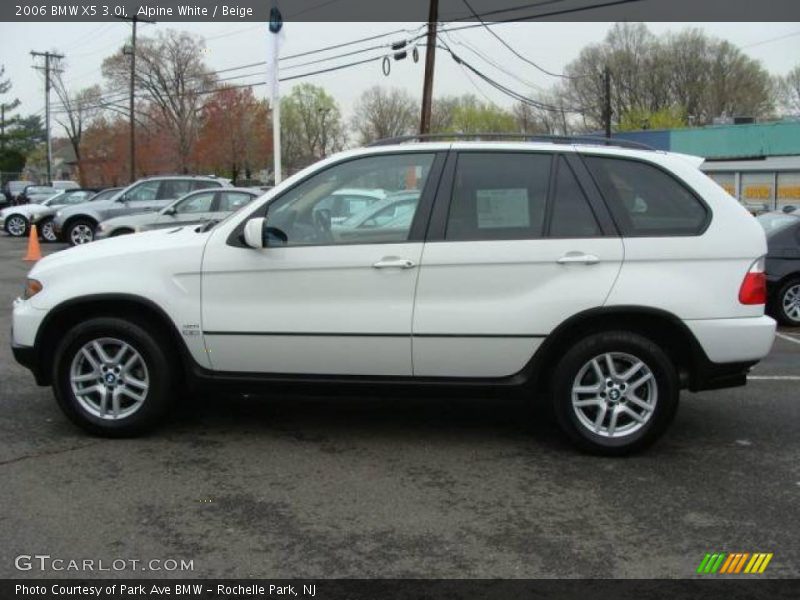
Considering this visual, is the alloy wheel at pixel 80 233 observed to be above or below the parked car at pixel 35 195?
below

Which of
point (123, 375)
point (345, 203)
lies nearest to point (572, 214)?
point (345, 203)

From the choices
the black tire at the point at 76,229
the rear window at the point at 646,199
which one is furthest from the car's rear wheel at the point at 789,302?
the black tire at the point at 76,229

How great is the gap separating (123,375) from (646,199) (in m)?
3.36

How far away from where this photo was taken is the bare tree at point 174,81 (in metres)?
62.9

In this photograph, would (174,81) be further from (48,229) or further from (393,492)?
(393,492)

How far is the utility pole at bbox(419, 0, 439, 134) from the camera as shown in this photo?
22.5 metres

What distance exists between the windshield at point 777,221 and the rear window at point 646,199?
612cm

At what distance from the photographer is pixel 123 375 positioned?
5023mm

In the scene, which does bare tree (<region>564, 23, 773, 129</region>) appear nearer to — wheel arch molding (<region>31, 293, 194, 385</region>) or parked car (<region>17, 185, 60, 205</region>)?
parked car (<region>17, 185, 60, 205</region>)

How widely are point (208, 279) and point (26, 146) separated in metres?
89.1

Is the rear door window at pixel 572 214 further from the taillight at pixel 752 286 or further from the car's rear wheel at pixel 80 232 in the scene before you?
the car's rear wheel at pixel 80 232

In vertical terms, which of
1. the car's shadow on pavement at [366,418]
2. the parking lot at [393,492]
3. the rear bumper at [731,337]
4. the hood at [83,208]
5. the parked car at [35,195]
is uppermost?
the parked car at [35,195]

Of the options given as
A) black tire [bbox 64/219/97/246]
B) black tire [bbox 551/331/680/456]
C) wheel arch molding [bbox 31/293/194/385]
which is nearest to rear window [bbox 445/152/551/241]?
black tire [bbox 551/331/680/456]

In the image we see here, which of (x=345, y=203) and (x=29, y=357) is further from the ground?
(x=345, y=203)
